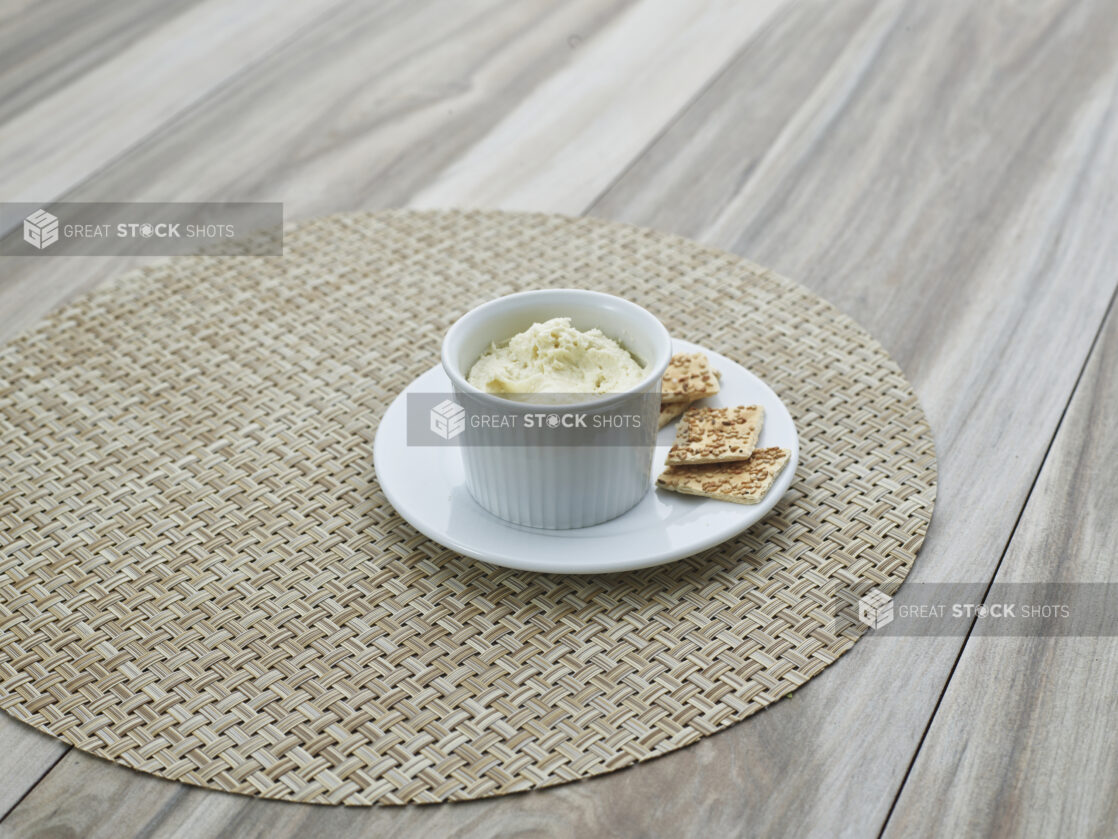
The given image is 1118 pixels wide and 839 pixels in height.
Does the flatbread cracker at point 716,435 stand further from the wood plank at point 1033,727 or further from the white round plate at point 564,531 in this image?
the wood plank at point 1033,727

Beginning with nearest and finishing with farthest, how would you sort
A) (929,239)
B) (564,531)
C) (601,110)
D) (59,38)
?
1. (564,531)
2. (929,239)
3. (601,110)
4. (59,38)

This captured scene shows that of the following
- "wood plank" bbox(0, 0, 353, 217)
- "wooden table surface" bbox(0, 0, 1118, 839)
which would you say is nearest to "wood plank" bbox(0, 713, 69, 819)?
"wooden table surface" bbox(0, 0, 1118, 839)

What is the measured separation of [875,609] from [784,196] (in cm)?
71

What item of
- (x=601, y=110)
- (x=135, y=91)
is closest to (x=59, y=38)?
(x=135, y=91)

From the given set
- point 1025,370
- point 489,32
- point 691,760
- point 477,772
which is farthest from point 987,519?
point 489,32

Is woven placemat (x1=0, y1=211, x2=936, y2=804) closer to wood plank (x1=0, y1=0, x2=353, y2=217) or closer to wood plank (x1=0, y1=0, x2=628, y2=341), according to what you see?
wood plank (x1=0, y1=0, x2=628, y2=341)

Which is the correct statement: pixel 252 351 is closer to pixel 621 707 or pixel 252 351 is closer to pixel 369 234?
pixel 369 234

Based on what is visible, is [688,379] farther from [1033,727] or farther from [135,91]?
[135,91]

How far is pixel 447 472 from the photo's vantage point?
37.8 inches

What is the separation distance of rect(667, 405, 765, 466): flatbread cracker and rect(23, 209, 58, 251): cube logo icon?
2.82 ft

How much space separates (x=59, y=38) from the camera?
1.83 meters

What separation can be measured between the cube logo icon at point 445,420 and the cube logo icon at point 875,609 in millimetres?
372

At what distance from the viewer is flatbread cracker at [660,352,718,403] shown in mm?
999

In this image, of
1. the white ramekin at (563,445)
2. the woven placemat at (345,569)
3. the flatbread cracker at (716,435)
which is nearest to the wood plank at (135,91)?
the woven placemat at (345,569)
